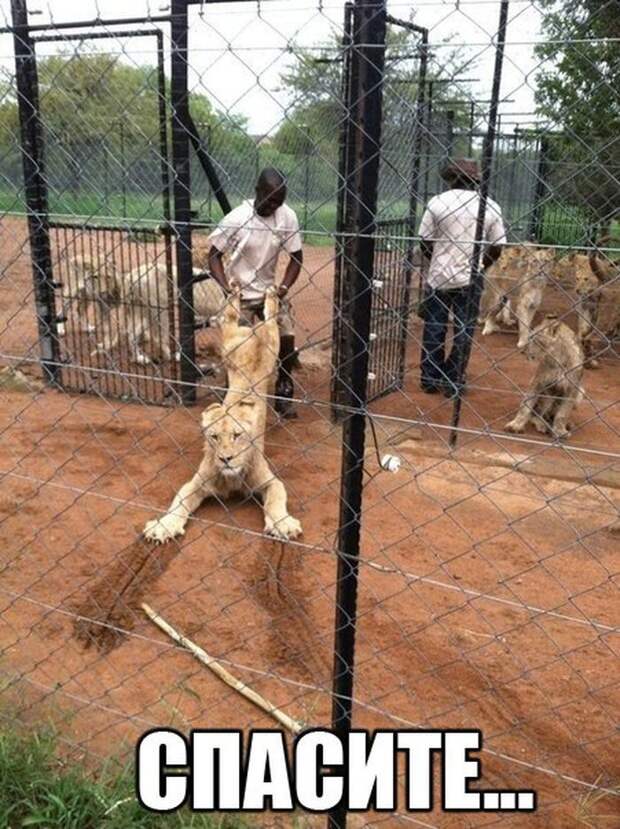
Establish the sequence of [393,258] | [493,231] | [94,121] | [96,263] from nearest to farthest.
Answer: [493,231], [393,258], [96,263], [94,121]

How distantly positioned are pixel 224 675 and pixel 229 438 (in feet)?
6.15

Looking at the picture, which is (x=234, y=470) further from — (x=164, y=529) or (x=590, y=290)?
(x=590, y=290)

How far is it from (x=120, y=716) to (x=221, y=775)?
2.09 feet

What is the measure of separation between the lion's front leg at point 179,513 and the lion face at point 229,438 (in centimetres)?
16

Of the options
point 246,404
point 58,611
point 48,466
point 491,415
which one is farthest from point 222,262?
point 58,611

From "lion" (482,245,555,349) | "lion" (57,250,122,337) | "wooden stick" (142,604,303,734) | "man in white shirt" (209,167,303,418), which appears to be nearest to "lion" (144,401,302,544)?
"man in white shirt" (209,167,303,418)

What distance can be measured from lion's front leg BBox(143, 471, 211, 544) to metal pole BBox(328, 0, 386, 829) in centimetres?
222

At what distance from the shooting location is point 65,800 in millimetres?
2588

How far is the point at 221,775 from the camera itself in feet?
8.43

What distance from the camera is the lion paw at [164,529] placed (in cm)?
457

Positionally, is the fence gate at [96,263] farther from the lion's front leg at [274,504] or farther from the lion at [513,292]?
the lion at [513,292]

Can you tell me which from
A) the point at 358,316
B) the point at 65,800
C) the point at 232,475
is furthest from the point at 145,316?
the point at 358,316

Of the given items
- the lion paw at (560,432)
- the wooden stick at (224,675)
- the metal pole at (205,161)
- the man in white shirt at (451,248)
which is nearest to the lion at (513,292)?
the man in white shirt at (451,248)

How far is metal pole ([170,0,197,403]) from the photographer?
5543 millimetres
